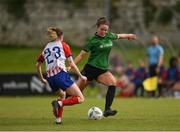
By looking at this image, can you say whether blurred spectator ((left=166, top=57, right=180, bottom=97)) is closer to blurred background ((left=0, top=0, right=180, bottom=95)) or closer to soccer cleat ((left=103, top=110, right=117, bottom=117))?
soccer cleat ((left=103, top=110, right=117, bottom=117))

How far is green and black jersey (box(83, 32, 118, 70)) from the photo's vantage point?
19891 mm

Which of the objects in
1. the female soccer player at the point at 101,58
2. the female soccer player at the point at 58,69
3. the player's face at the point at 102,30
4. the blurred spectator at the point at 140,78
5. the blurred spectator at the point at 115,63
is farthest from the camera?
the blurred spectator at the point at 115,63

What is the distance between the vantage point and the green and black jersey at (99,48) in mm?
19891

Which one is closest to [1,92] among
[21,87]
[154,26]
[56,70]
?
[21,87]

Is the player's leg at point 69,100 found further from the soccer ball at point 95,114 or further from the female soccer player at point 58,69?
the soccer ball at point 95,114

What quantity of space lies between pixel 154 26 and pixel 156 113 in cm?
3631

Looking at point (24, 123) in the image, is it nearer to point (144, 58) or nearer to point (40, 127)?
point (40, 127)

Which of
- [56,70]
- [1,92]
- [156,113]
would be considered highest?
[56,70]

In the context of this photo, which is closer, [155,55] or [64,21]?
[155,55]

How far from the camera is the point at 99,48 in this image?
19.9 metres

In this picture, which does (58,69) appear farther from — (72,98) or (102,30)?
(102,30)

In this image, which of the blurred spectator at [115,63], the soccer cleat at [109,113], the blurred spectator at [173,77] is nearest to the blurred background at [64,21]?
the blurred spectator at [115,63]

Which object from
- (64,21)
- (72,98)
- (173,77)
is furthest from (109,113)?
(64,21)

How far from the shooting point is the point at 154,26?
5753 centimetres
